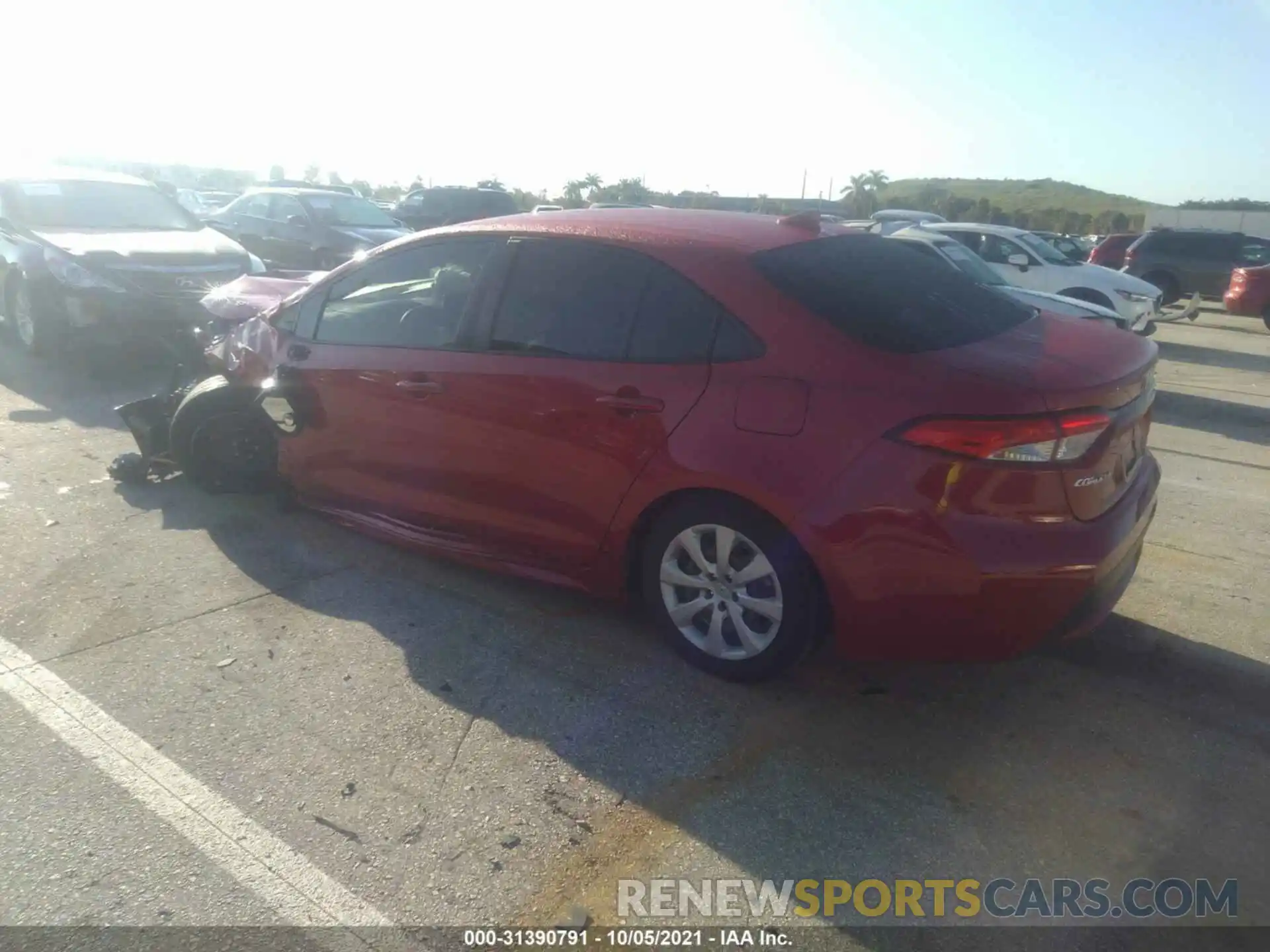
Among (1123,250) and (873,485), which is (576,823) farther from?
(1123,250)

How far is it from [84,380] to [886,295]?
7.48 metres

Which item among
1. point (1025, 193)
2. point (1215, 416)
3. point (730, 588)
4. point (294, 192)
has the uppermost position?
point (730, 588)

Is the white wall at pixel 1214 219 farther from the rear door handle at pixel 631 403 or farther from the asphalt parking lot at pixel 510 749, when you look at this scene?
the rear door handle at pixel 631 403

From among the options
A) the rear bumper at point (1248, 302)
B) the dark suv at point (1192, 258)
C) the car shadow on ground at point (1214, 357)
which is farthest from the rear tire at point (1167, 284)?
the car shadow on ground at point (1214, 357)

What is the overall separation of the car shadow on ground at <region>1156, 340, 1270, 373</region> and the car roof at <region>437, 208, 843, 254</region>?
1100 centimetres

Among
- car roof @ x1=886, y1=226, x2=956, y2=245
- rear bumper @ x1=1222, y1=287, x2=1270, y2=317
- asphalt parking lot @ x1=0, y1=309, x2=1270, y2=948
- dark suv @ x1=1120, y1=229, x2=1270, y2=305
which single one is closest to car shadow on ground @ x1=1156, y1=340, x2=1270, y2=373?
rear bumper @ x1=1222, y1=287, x2=1270, y2=317

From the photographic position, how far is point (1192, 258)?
2028 centimetres

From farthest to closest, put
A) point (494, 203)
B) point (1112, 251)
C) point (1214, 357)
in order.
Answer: point (1112, 251) → point (494, 203) → point (1214, 357)

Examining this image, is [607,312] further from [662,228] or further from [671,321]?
[662,228]

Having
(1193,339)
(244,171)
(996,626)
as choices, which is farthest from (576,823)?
(244,171)

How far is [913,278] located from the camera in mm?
3998

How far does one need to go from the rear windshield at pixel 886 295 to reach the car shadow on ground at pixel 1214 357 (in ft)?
35.2

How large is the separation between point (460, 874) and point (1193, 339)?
16.6m

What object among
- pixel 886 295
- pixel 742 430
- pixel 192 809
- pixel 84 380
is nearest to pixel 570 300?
pixel 742 430
